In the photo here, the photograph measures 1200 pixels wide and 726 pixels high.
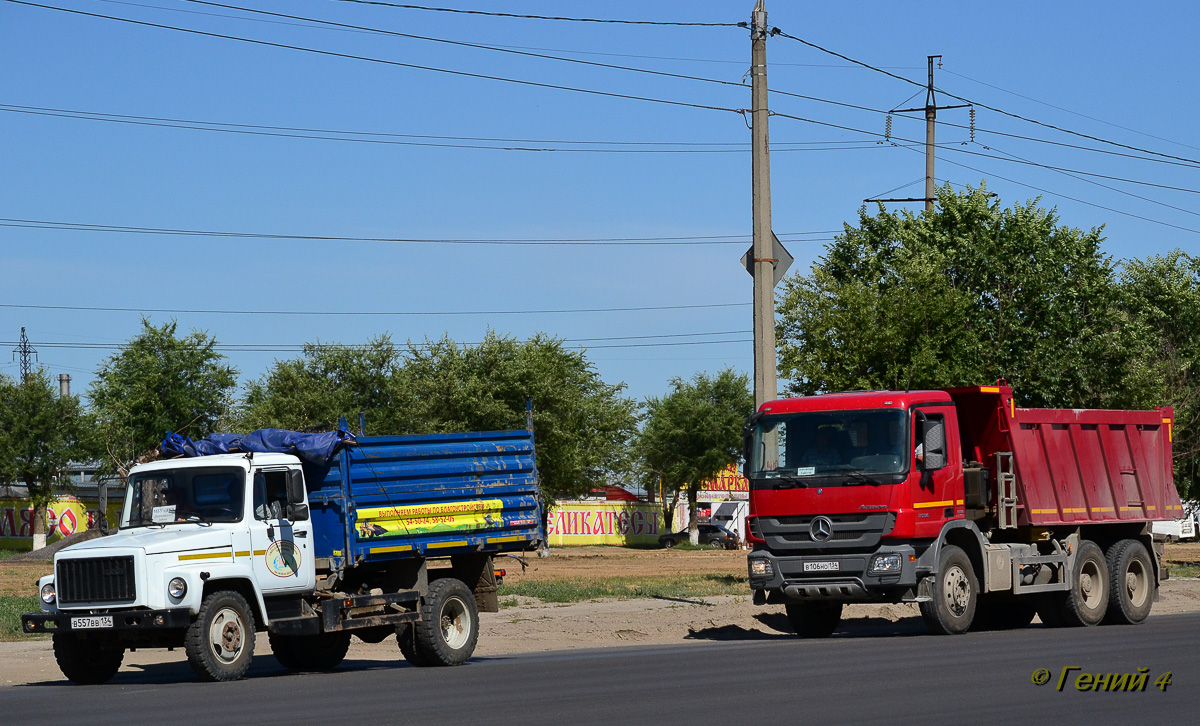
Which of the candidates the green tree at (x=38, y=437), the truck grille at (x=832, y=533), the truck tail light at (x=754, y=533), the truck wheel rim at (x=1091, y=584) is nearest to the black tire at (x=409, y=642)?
the truck tail light at (x=754, y=533)

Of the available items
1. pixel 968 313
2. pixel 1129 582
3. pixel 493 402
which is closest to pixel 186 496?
pixel 1129 582

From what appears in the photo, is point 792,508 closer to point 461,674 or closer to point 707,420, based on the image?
point 461,674

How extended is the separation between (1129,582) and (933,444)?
535 cm

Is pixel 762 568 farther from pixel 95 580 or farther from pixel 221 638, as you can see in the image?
pixel 95 580

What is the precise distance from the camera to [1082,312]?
34250mm

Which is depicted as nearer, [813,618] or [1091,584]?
[813,618]

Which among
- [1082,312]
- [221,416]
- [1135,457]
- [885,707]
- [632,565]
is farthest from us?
[221,416]

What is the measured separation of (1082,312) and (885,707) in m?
26.0

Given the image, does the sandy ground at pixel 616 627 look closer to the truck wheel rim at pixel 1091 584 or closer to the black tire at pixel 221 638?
the truck wheel rim at pixel 1091 584

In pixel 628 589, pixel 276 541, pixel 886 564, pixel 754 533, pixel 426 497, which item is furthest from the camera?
pixel 628 589

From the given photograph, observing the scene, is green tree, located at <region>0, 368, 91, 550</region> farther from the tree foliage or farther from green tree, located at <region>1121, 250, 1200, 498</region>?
green tree, located at <region>1121, 250, 1200, 498</region>

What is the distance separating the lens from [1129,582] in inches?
840

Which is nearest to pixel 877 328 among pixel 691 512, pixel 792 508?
pixel 792 508

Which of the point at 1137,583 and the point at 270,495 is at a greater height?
the point at 270,495
